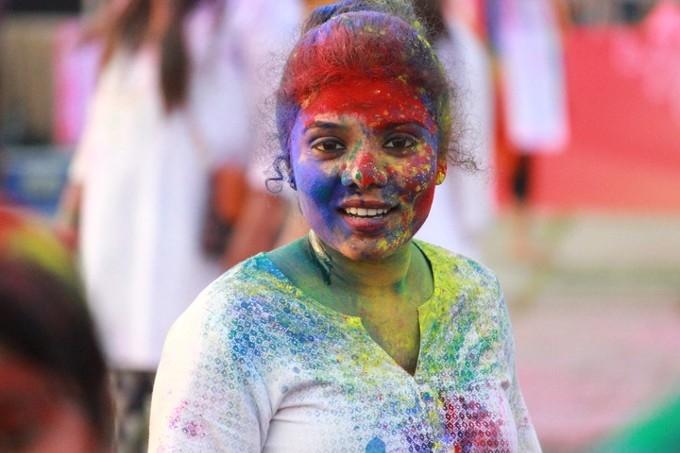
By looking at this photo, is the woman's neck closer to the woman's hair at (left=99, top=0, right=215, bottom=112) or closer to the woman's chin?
the woman's chin

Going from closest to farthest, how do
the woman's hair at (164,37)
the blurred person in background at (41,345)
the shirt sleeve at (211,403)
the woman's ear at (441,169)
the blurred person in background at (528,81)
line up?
the blurred person in background at (41,345)
the shirt sleeve at (211,403)
the woman's ear at (441,169)
the woman's hair at (164,37)
the blurred person in background at (528,81)

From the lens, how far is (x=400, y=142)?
2.49 meters

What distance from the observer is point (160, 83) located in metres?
4.64

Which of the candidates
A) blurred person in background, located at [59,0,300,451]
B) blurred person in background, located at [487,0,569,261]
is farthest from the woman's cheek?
blurred person in background, located at [487,0,569,261]

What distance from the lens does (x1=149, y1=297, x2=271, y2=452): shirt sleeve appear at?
2283mm

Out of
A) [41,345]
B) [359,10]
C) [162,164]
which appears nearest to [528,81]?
[162,164]

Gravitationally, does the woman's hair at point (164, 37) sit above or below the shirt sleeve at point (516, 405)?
above

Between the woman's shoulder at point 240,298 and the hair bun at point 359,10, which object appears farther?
the hair bun at point 359,10

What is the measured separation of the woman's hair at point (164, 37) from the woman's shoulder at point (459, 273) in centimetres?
205

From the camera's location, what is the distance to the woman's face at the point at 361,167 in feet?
8.02

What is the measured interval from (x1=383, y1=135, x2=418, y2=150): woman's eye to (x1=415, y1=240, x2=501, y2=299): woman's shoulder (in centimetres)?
25

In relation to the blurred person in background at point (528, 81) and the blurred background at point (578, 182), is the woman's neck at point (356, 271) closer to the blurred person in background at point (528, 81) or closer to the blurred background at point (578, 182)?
the blurred background at point (578, 182)

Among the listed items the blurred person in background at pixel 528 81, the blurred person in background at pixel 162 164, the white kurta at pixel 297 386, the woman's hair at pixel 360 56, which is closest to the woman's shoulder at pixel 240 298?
the white kurta at pixel 297 386

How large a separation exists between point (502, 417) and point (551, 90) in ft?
24.6
